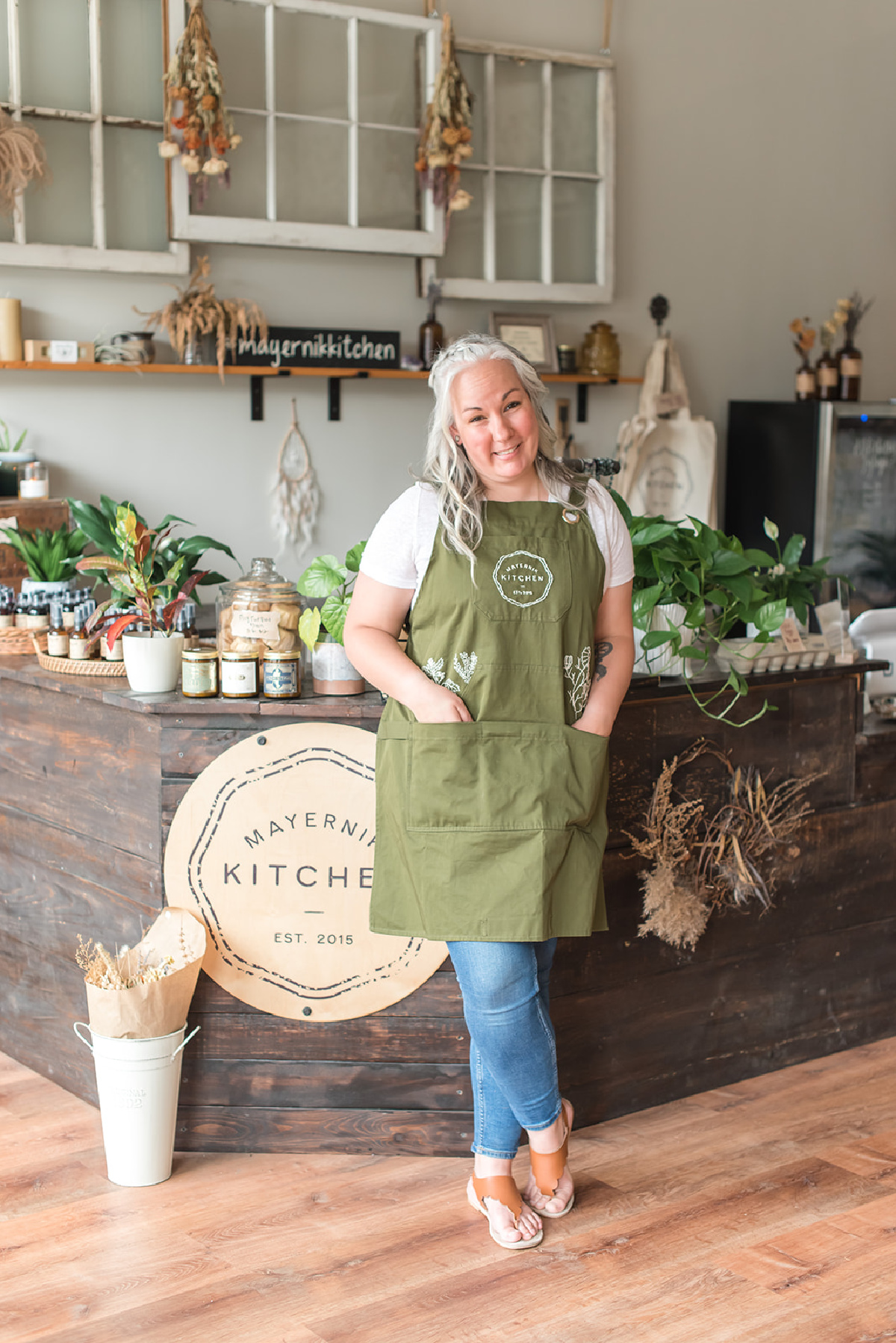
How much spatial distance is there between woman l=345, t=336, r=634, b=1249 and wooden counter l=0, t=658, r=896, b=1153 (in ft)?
1.10

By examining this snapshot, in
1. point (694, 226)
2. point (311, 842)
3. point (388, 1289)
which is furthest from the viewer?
point (694, 226)

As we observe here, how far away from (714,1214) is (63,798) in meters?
1.47

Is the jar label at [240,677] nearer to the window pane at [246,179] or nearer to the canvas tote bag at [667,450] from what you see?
the window pane at [246,179]

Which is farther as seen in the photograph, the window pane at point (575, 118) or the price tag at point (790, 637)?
the window pane at point (575, 118)

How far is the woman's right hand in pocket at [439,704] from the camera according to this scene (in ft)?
6.89

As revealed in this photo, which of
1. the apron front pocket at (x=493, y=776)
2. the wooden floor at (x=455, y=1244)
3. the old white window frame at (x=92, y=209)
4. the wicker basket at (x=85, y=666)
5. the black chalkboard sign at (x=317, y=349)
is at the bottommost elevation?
the wooden floor at (x=455, y=1244)

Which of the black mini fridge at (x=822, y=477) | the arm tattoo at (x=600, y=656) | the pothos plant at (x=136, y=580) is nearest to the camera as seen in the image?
the arm tattoo at (x=600, y=656)

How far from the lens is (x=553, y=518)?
7.09 feet

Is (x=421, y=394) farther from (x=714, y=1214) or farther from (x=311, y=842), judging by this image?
(x=714, y=1214)

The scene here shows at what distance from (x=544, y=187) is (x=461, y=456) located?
10.1ft

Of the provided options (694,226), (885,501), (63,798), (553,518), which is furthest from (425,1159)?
(694,226)

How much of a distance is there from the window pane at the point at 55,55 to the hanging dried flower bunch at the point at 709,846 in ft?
9.61

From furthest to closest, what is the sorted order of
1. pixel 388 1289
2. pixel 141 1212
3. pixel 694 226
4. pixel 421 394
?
pixel 694 226 < pixel 421 394 < pixel 141 1212 < pixel 388 1289

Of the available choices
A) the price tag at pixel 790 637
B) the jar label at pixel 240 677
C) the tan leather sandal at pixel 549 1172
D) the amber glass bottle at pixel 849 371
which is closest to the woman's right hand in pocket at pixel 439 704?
the jar label at pixel 240 677
